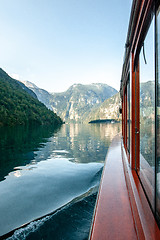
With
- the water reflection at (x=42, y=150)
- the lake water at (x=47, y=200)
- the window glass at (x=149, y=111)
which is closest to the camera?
the window glass at (x=149, y=111)

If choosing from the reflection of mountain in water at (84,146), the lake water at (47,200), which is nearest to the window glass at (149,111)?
the lake water at (47,200)

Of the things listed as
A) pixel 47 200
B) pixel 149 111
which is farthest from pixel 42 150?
pixel 149 111

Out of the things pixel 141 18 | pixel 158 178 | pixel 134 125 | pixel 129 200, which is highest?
pixel 141 18

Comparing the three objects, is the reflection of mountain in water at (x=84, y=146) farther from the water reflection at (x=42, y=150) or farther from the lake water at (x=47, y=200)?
the lake water at (x=47, y=200)

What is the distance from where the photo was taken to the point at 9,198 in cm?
300

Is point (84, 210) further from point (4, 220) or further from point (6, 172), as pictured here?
point (6, 172)

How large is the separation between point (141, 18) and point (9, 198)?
10.6 feet

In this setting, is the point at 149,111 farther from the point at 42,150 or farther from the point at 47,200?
the point at 42,150

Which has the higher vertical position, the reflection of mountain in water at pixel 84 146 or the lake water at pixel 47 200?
the lake water at pixel 47 200

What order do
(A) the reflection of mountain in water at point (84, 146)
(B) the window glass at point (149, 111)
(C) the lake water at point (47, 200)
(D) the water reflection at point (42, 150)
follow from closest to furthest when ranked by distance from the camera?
(B) the window glass at point (149, 111)
(C) the lake water at point (47, 200)
(D) the water reflection at point (42, 150)
(A) the reflection of mountain in water at point (84, 146)

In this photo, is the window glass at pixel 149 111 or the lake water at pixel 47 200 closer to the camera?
the window glass at pixel 149 111

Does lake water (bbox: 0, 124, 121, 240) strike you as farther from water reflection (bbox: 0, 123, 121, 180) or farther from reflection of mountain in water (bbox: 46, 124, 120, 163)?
reflection of mountain in water (bbox: 46, 124, 120, 163)

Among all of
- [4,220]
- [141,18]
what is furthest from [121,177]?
[141,18]

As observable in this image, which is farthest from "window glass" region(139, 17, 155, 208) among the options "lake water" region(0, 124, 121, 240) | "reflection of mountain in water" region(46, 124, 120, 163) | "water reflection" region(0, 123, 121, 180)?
"reflection of mountain in water" region(46, 124, 120, 163)
